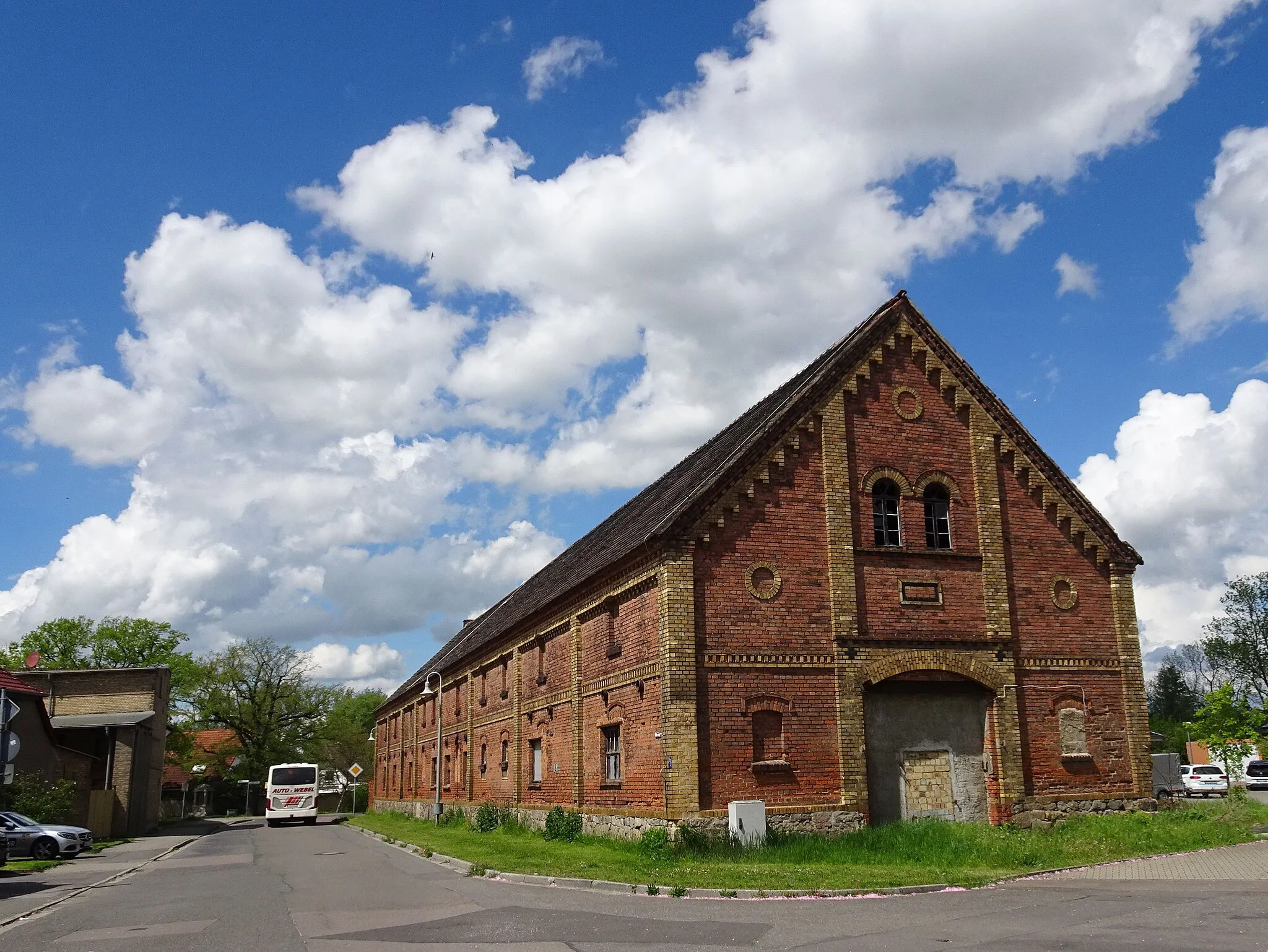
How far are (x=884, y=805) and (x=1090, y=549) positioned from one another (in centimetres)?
817

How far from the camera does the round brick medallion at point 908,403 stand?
76.3 feet

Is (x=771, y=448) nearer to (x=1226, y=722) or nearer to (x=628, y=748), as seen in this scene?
(x=628, y=748)

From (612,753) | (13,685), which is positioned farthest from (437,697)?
(612,753)

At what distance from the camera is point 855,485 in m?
22.3

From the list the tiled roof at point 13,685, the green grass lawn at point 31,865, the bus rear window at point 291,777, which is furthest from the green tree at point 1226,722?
the bus rear window at point 291,777

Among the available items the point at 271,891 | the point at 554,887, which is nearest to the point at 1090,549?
the point at 554,887

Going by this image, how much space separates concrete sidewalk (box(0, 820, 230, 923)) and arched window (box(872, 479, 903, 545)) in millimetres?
16657

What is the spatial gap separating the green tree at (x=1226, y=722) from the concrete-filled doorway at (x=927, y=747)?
23.0ft

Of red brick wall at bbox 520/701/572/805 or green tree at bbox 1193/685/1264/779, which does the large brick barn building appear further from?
green tree at bbox 1193/685/1264/779

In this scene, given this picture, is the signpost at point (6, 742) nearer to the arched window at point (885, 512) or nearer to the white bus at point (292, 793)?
the arched window at point (885, 512)

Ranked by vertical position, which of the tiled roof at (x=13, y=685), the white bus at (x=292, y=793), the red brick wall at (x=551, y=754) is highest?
the tiled roof at (x=13, y=685)

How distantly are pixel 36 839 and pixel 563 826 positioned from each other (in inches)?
558

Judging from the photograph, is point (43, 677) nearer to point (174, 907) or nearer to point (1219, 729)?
point (174, 907)

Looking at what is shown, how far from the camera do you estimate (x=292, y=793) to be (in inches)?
1925
